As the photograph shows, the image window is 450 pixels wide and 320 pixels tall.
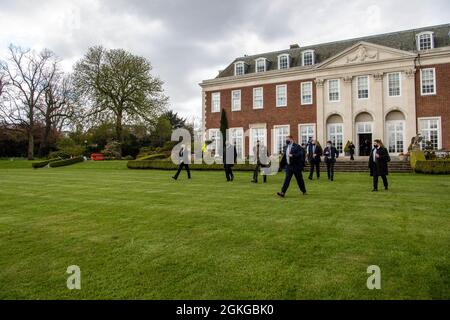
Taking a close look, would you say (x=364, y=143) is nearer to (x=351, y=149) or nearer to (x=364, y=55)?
(x=351, y=149)

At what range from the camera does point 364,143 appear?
99.8 ft

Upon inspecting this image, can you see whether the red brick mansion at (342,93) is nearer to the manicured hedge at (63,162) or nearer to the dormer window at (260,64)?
the dormer window at (260,64)

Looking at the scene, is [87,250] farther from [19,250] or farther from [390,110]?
[390,110]

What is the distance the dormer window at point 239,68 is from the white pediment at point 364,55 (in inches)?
333

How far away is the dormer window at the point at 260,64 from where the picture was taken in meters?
34.8

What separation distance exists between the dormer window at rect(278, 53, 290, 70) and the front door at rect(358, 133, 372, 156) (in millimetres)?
10060

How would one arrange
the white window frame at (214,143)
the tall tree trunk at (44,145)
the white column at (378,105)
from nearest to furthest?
the white column at (378,105)
the white window frame at (214,143)
the tall tree trunk at (44,145)

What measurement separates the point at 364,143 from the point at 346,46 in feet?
31.8

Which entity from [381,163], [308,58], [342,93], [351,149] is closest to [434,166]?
[351,149]

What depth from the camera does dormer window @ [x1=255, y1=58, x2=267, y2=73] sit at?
34.8 m

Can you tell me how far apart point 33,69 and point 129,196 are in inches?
1708

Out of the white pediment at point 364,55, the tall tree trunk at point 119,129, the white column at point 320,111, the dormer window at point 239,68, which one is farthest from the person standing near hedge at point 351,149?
the tall tree trunk at point 119,129

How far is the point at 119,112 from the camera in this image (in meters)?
40.4
